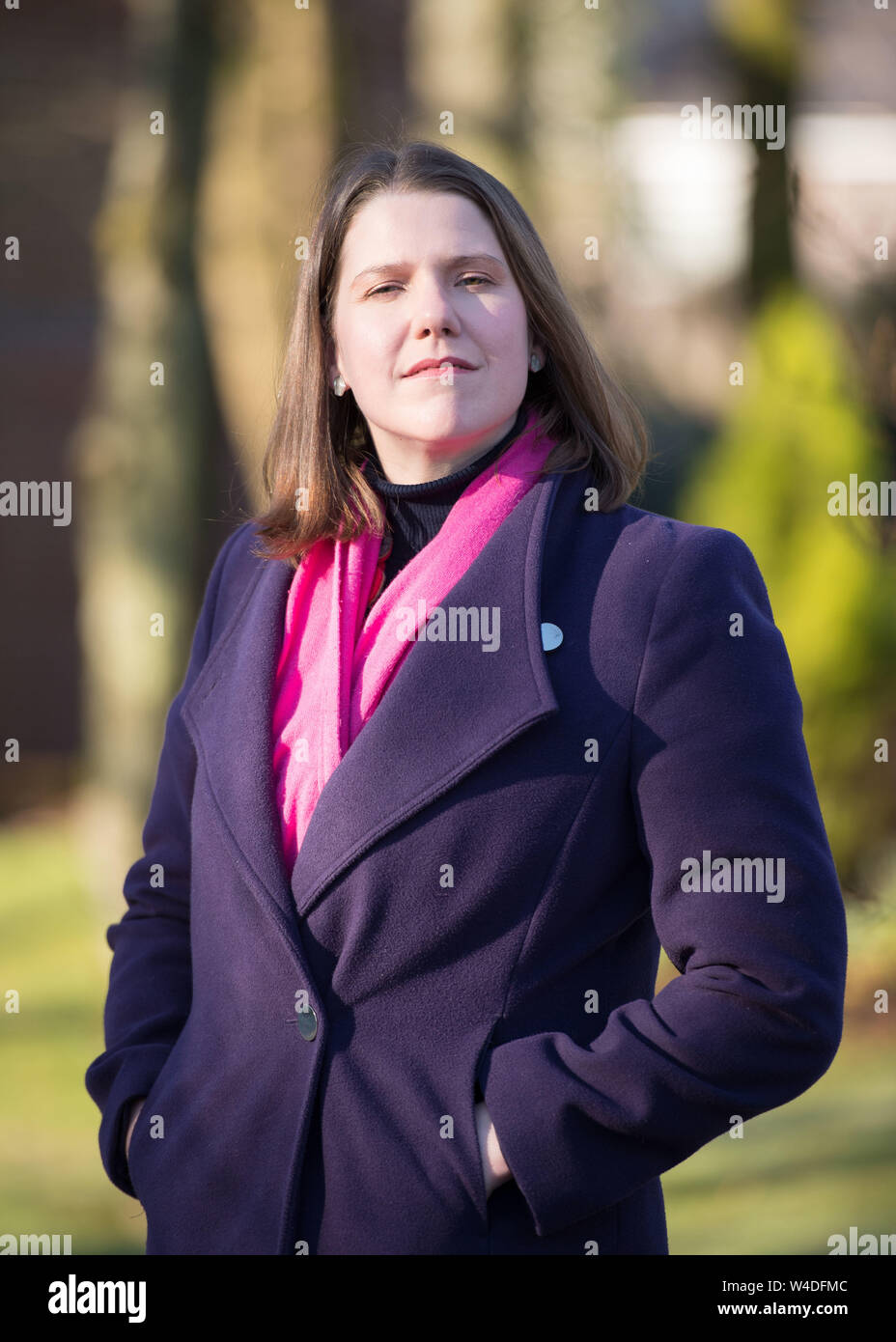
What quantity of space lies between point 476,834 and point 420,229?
0.85 m

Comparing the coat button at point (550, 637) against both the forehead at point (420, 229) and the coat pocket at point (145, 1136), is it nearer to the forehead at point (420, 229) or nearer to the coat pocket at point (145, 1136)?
the forehead at point (420, 229)

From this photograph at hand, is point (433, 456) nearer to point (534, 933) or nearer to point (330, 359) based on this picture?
point (330, 359)

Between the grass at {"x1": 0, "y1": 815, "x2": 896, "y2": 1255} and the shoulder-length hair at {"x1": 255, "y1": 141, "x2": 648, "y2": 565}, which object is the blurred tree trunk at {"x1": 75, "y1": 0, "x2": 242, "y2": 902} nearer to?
the grass at {"x1": 0, "y1": 815, "x2": 896, "y2": 1255}

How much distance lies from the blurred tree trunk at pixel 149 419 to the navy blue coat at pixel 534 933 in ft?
10.5

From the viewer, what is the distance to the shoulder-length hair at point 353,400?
6.68 feet

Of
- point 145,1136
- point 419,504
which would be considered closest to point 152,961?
point 145,1136

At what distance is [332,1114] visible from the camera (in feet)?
6.14

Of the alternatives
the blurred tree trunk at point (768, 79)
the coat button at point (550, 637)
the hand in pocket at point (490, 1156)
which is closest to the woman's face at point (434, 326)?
the coat button at point (550, 637)

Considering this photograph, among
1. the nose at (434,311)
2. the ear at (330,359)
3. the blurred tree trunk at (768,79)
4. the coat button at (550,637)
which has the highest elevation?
the blurred tree trunk at (768,79)

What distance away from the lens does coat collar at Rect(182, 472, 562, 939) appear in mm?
1858

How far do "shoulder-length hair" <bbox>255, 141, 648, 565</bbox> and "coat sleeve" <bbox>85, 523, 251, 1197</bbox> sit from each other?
0.97ft

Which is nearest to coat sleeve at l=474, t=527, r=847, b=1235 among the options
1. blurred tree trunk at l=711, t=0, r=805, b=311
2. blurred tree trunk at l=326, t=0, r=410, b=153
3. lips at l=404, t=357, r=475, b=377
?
lips at l=404, t=357, r=475, b=377
